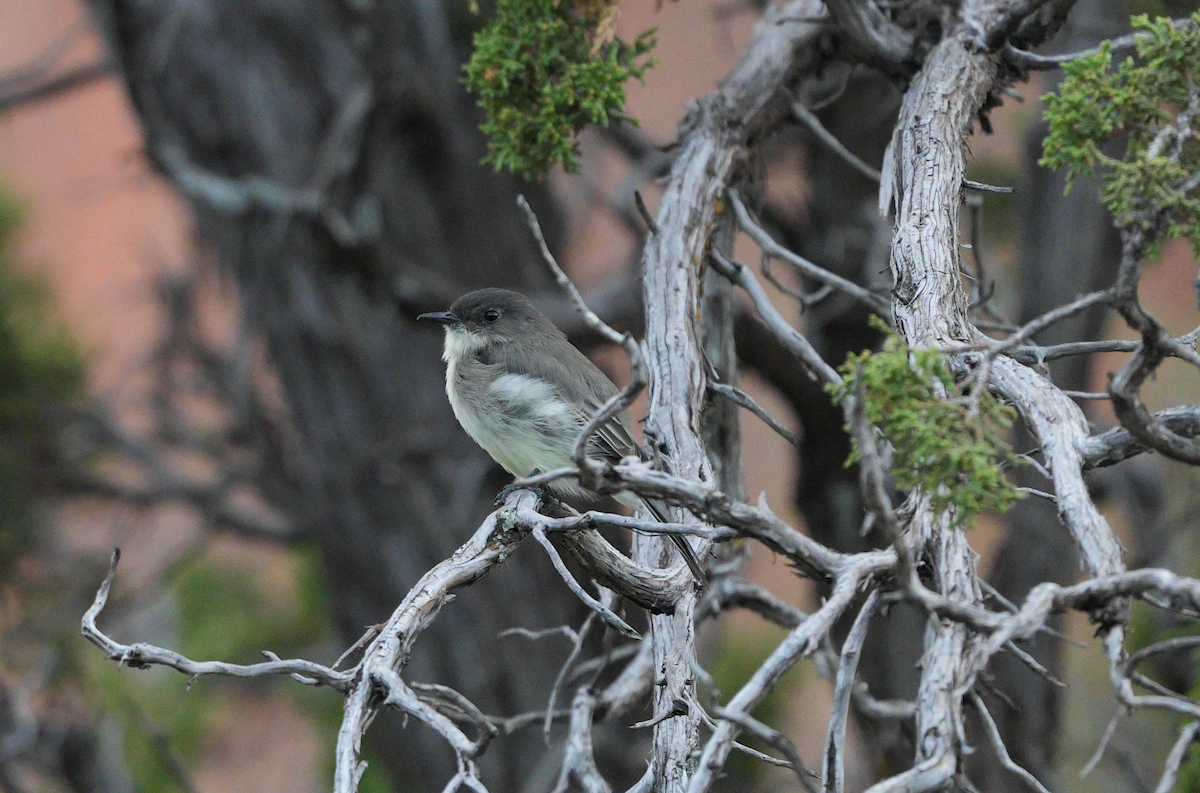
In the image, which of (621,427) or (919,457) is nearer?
(919,457)

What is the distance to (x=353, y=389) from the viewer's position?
5.98m

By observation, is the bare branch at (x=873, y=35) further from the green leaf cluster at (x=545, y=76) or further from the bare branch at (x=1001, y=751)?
the bare branch at (x=1001, y=751)

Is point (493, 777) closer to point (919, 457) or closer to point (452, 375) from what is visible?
point (452, 375)

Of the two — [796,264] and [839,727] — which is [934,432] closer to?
[839,727]

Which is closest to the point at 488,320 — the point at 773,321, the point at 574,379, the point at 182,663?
the point at 574,379

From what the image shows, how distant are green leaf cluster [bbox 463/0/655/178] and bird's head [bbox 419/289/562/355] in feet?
3.09

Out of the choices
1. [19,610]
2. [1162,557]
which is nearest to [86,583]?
[19,610]

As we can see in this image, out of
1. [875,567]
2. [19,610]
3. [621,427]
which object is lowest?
[19,610]

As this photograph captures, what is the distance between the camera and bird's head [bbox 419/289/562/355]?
13.7 feet

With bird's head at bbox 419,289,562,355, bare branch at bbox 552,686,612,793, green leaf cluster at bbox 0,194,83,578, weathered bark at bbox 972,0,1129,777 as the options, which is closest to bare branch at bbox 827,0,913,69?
bird's head at bbox 419,289,562,355

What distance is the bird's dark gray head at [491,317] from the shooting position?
13.7 ft

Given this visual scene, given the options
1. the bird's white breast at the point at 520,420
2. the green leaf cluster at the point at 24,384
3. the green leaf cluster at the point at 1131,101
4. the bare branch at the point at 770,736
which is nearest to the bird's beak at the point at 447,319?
the bird's white breast at the point at 520,420

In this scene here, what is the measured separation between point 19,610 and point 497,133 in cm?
396

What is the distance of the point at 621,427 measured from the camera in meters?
3.76
